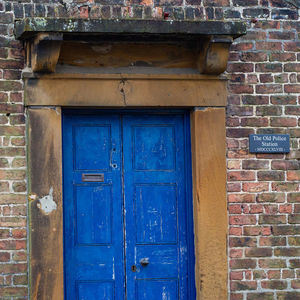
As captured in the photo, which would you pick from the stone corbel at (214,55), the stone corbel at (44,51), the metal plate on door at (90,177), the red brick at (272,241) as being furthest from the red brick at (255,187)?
the stone corbel at (44,51)

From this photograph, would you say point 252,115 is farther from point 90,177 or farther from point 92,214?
point 92,214

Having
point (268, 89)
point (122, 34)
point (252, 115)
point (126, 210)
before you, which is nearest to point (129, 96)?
point (122, 34)

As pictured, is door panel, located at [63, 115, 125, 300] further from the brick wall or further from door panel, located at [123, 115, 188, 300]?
the brick wall

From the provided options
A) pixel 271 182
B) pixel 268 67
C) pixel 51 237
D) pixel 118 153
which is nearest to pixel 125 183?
pixel 118 153

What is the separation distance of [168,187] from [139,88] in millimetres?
954

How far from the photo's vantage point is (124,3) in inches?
189

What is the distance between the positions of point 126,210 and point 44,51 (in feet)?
5.24

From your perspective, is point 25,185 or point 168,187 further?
point 168,187

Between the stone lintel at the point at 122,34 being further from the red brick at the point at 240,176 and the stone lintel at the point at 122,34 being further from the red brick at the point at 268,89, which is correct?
the red brick at the point at 240,176

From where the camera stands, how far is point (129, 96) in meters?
4.78

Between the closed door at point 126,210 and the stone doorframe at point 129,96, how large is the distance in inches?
7.6

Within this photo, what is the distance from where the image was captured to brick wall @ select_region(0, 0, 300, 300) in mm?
4680

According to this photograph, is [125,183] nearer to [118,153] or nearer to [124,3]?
[118,153]

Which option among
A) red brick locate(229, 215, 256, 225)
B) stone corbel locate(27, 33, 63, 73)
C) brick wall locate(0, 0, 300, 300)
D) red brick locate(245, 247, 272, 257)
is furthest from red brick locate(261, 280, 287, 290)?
stone corbel locate(27, 33, 63, 73)
